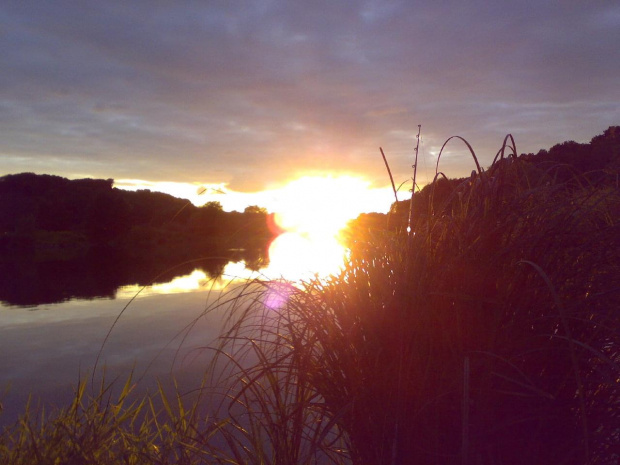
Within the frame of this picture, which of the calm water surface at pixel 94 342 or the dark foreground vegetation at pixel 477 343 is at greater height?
the dark foreground vegetation at pixel 477 343

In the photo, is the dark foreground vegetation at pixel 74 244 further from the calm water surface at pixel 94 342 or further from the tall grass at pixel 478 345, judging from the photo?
the tall grass at pixel 478 345

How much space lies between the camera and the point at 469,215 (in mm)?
1650

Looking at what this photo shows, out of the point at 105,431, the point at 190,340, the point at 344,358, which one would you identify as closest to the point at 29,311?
the point at 190,340

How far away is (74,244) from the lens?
4609 centimetres

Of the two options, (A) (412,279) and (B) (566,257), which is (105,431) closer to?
(A) (412,279)

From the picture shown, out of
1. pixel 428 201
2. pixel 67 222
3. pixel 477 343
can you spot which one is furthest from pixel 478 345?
pixel 67 222

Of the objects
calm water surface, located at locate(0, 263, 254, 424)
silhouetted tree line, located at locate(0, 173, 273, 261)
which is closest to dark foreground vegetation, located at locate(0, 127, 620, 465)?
calm water surface, located at locate(0, 263, 254, 424)

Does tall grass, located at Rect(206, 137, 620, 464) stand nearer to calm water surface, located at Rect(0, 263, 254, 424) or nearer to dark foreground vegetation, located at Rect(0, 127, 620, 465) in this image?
dark foreground vegetation, located at Rect(0, 127, 620, 465)

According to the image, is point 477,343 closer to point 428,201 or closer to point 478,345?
point 478,345

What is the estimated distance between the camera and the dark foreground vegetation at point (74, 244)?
23891mm

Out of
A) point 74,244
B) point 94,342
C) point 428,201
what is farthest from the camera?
point 74,244

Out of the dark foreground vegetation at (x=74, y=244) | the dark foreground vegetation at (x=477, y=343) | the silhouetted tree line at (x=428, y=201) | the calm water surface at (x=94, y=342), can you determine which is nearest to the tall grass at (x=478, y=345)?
the dark foreground vegetation at (x=477, y=343)

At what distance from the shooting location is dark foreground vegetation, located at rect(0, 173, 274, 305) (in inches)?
941

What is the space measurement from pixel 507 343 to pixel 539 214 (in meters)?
0.47
